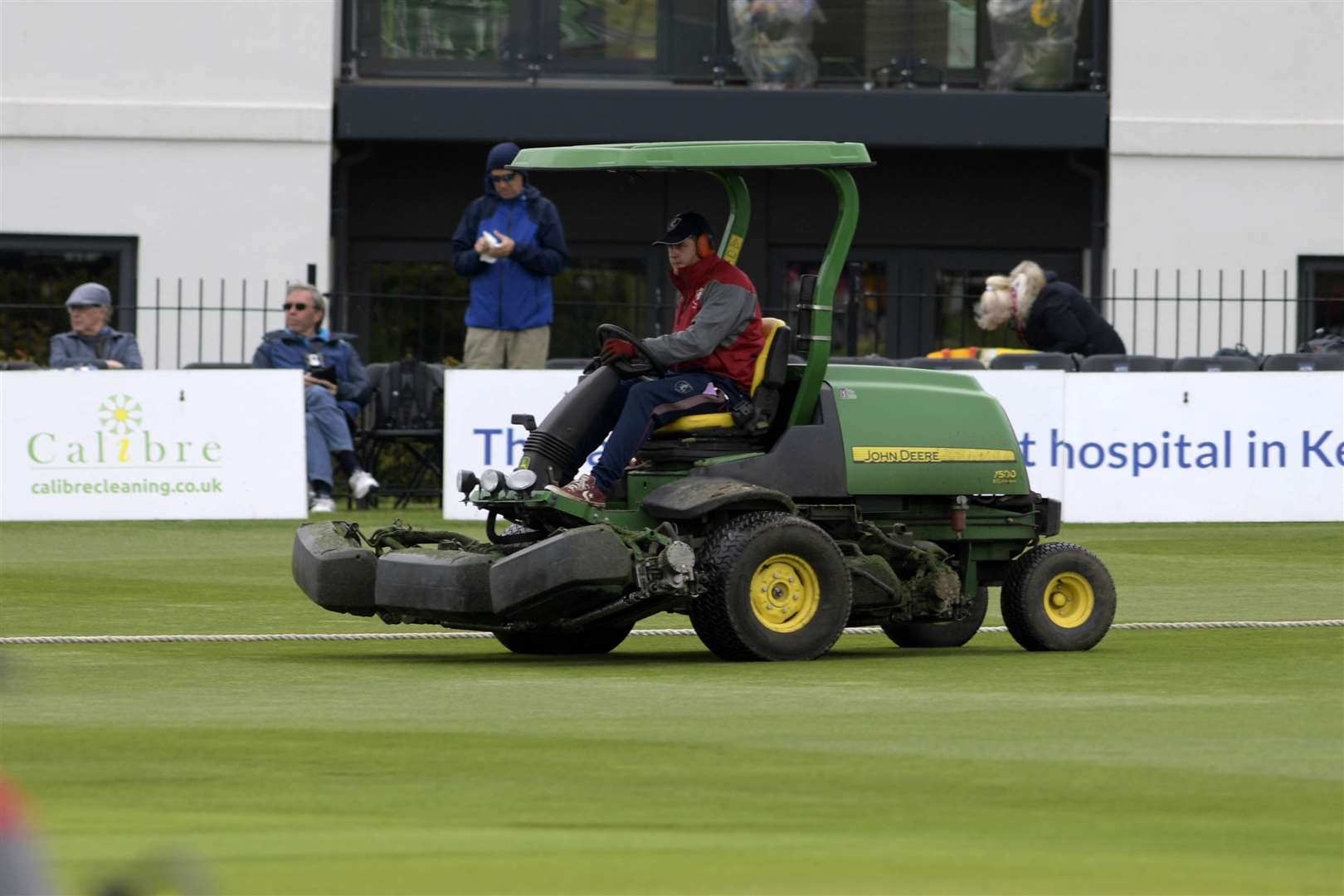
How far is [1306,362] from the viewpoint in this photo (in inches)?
777

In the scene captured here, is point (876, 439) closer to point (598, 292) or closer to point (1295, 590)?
point (1295, 590)

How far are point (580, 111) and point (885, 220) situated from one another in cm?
344

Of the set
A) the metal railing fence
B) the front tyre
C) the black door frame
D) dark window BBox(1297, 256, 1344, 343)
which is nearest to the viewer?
the front tyre

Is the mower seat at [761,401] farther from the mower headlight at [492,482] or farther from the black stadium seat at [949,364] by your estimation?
the black stadium seat at [949,364]

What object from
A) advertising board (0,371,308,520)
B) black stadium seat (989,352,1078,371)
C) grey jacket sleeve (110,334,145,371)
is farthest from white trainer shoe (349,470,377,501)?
black stadium seat (989,352,1078,371)

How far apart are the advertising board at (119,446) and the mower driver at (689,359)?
27.7 feet

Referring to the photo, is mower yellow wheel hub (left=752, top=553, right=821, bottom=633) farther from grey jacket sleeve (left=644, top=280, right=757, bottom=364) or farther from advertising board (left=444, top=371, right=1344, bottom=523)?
advertising board (left=444, top=371, right=1344, bottom=523)

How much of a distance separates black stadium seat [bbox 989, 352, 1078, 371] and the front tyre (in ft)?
27.0

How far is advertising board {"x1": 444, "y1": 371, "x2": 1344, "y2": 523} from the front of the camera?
19.2m

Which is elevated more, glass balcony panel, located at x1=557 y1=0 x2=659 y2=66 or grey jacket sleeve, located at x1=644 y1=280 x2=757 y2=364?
glass balcony panel, located at x1=557 y1=0 x2=659 y2=66

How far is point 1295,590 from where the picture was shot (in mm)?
14305

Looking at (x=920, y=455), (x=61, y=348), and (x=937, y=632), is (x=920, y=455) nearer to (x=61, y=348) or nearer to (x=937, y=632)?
(x=937, y=632)

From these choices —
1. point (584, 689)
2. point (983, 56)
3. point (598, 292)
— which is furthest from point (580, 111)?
point (584, 689)

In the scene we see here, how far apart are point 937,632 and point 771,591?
4.75 feet
